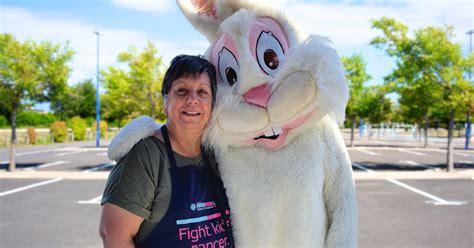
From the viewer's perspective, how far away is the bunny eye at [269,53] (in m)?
1.75

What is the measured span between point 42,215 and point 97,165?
7623mm

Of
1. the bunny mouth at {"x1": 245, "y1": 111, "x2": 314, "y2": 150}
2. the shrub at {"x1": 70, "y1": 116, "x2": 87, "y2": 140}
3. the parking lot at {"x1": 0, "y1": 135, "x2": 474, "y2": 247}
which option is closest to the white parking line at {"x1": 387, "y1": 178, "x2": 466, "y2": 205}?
the parking lot at {"x1": 0, "y1": 135, "x2": 474, "y2": 247}

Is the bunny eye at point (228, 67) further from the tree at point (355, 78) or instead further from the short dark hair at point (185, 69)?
the tree at point (355, 78)

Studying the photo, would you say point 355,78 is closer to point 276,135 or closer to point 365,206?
point 365,206

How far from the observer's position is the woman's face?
1573 mm

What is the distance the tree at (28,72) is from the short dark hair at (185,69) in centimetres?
1192

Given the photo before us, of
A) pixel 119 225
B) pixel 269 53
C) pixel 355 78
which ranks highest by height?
pixel 355 78

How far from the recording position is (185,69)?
1.58 m

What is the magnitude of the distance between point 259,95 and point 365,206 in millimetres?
6617

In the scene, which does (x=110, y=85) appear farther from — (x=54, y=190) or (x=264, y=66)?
(x=264, y=66)

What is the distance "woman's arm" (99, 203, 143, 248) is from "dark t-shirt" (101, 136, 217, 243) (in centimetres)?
2

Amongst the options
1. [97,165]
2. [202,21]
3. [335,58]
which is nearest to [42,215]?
[202,21]

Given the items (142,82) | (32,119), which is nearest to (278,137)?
(142,82)

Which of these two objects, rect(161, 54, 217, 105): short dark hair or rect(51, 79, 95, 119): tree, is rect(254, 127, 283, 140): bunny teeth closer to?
rect(161, 54, 217, 105): short dark hair
